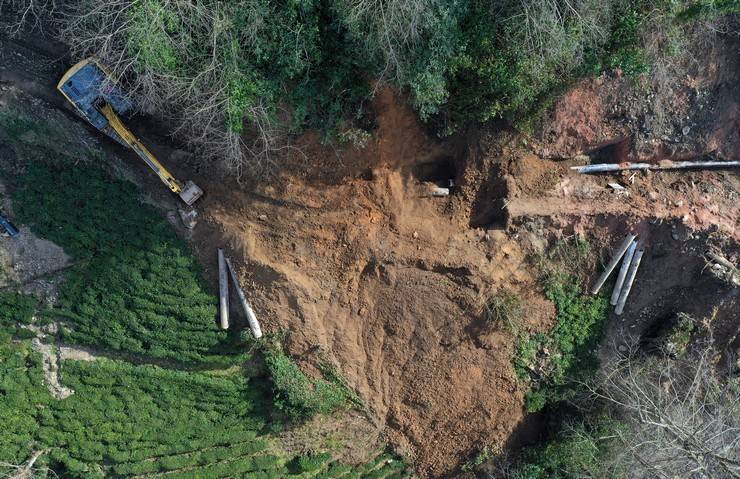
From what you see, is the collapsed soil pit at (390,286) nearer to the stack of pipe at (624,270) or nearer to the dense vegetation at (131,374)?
the dense vegetation at (131,374)

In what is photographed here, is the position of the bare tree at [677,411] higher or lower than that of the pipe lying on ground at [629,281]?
lower

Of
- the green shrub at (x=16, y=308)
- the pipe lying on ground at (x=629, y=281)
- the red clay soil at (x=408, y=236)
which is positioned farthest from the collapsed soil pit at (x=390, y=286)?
the green shrub at (x=16, y=308)

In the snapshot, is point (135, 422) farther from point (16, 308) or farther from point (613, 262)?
point (613, 262)

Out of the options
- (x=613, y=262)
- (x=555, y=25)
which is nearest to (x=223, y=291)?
(x=555, y=25)

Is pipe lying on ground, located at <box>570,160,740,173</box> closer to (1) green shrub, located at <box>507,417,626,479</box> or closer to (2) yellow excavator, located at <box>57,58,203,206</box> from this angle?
(1) green shrub, located at <box>507,417,626,479</box>

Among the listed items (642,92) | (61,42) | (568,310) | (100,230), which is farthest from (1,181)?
(642,92)

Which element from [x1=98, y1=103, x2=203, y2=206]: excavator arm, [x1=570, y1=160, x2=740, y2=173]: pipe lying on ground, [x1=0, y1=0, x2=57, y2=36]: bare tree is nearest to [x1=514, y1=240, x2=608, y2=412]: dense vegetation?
[x1=570, y1=160, x2=740, y2=173]: pipe lying on ground
